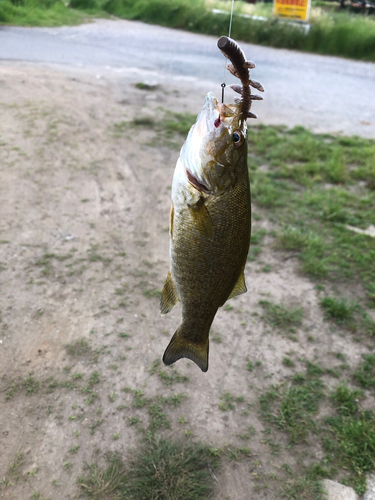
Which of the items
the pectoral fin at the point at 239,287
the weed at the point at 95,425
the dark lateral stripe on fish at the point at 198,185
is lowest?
the weed at the point at 95,425

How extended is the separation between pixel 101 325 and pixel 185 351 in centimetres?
189

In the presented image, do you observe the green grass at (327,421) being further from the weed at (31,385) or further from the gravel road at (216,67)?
the gravel road at (216,67)

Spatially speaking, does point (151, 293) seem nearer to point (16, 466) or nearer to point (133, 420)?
point (133, 420)

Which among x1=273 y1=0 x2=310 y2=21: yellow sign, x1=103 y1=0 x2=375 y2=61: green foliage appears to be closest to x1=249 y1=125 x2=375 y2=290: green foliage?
x1=103 y1=0 x2=375 y2=61: green foliage

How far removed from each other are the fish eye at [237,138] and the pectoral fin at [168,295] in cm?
68

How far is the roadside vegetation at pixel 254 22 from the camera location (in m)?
12.6

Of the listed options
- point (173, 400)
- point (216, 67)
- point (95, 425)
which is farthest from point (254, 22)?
point (95, 425)

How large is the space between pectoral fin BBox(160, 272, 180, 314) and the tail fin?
0.12 metres

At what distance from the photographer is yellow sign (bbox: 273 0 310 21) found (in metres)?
13.3

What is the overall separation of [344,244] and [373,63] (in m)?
10.1

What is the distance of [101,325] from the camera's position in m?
3.67

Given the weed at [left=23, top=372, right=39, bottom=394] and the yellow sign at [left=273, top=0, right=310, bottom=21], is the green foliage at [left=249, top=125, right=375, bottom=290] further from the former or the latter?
the yellow sign at [left=273, top=0, right=310, bottom=21]

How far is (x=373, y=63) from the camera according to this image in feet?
40.4

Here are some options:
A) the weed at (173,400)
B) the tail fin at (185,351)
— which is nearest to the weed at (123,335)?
the weed at (173,400)
